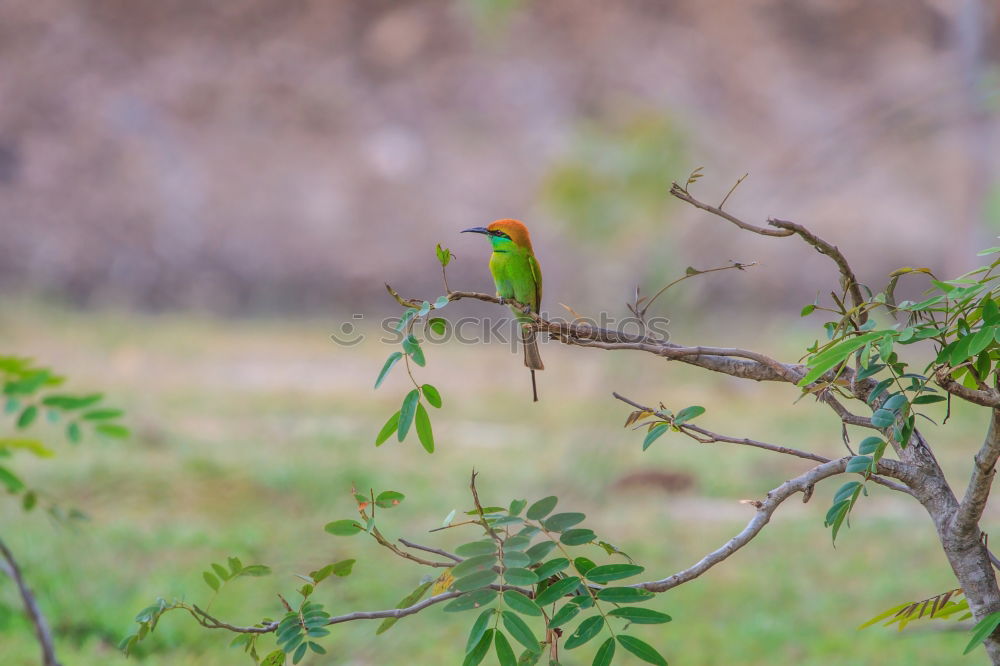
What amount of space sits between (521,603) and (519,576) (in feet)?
0.09

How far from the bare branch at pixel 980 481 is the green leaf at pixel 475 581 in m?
0.45

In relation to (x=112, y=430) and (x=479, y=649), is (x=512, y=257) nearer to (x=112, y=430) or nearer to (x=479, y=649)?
(x=112, y=430)

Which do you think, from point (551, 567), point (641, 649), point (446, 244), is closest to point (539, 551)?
point (551, 567)

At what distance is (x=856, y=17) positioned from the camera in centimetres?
1025

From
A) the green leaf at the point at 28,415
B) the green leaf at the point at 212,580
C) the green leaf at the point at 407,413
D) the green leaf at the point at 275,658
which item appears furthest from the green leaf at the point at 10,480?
the green leaf at the point at 407,413

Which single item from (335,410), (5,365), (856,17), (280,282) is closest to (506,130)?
(280,282)

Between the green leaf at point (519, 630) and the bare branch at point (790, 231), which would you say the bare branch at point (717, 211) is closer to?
the bare branch at point (790, 231)

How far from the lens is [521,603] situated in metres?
0.85

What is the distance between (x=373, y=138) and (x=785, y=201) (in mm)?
4333

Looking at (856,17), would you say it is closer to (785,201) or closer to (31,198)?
(785,201)

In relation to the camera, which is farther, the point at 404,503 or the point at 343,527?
the point at 404,503

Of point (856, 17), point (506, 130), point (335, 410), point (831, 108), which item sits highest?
point (856, 17)

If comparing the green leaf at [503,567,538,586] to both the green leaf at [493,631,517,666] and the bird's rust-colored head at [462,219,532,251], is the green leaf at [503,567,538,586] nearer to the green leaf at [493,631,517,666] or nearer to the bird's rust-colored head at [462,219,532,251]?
the green leaf at [493,631,517,666]

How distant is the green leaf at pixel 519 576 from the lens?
2.74 feet
